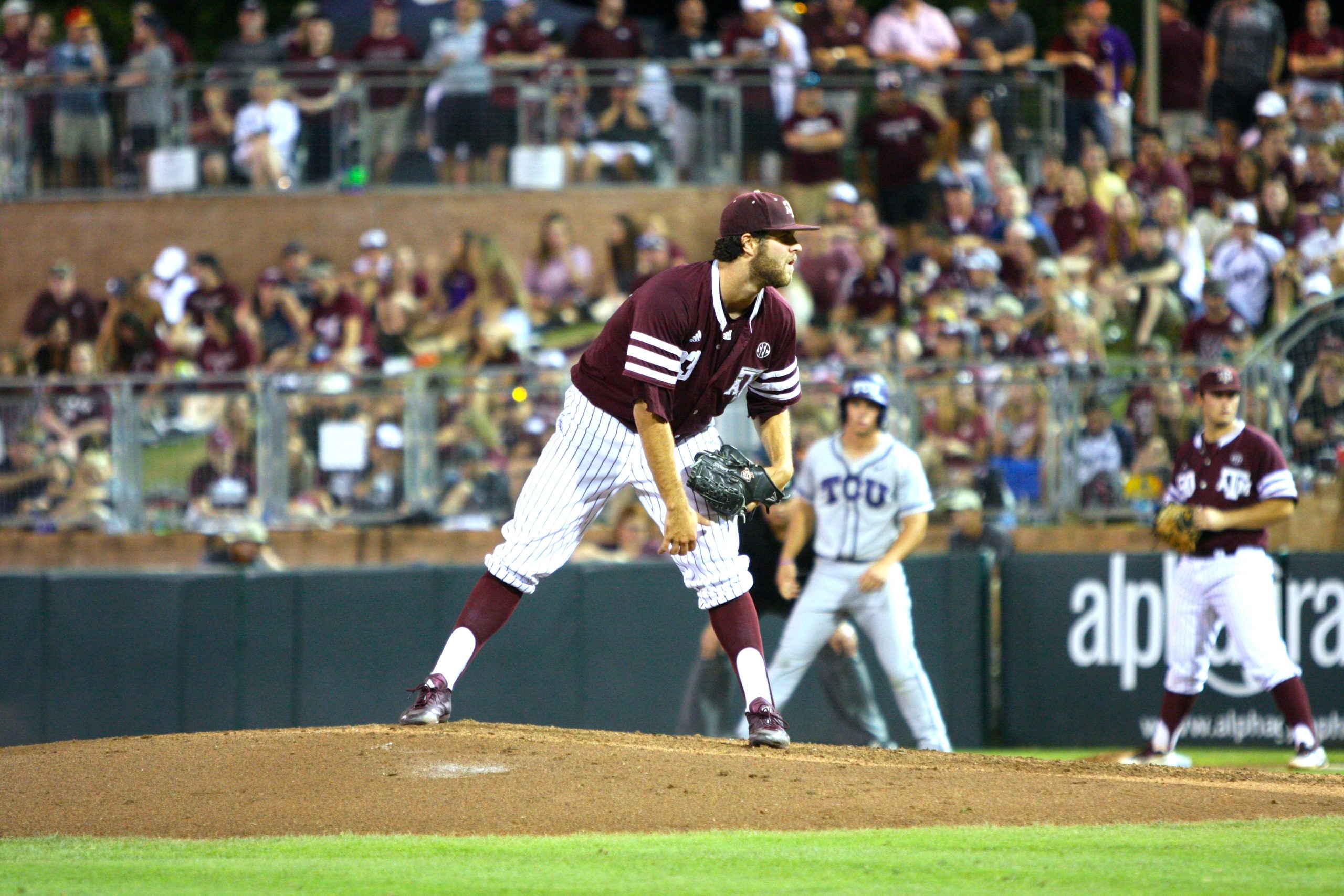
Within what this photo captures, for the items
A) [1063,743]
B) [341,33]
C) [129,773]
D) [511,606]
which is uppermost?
[341,33]

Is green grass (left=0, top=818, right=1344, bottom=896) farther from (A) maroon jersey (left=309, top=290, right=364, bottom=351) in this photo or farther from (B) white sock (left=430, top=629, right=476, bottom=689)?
(A) maroon jersey (left=309, top=290, right=364, bottom=351)

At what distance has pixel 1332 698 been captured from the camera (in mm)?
12164

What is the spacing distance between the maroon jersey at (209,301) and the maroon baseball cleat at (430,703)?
374 inches

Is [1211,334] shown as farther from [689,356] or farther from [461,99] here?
[689,356]

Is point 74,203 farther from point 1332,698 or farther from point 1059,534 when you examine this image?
point 1332,698

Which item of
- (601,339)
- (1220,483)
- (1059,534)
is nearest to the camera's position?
(601,339)

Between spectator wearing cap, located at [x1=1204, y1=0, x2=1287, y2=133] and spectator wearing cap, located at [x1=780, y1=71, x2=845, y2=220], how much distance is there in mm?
4325

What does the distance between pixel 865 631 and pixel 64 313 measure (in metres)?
9.61

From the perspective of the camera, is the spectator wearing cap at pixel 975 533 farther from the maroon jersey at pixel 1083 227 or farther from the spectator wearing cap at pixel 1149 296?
the maroon jersey at pixel 1083 227

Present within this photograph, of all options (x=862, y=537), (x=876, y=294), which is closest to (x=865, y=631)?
(x=862, y=537)

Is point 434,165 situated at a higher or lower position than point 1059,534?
higher

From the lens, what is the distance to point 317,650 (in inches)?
476

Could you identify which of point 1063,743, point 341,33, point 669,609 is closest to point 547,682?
point 669,609

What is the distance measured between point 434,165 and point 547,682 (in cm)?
703
